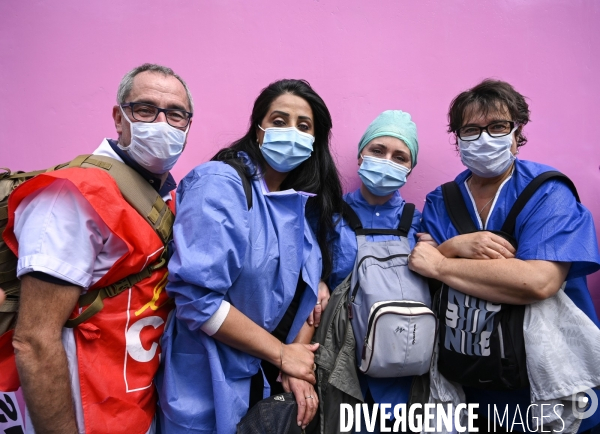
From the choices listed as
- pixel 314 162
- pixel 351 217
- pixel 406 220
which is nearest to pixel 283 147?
pixel 314 162

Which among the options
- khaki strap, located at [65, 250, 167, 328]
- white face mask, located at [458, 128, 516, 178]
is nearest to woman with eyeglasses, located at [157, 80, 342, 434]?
khaki strap, located at [65, 250, 167, 328]

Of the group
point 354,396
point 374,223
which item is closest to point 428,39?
point 374,223

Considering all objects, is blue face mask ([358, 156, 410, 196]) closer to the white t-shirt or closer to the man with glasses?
the man with glasses

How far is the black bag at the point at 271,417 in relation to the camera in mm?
1250

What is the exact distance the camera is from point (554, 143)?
7.41 ft

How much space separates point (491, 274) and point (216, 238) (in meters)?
1.05

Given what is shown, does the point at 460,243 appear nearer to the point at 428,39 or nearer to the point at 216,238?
the point at 216,238

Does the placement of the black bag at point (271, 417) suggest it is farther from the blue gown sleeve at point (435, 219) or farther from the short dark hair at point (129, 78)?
the short dark hair at point (129, 78)

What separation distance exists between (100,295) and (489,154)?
160 centimetres

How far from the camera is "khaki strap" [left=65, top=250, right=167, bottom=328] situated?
1.14m

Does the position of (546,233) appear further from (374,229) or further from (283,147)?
(283,147)

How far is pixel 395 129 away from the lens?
6.00 feet

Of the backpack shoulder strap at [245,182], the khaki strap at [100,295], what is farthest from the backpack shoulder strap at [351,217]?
the khaki strap at [100,295]

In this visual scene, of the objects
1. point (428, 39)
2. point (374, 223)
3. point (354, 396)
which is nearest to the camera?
point (354, 396)
